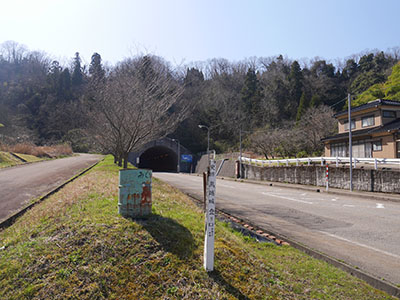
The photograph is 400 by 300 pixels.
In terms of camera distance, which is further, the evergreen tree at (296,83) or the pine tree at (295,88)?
the evergreen tree at (296,83)

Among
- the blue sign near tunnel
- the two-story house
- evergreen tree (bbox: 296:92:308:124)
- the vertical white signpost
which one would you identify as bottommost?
the vertical white signpost

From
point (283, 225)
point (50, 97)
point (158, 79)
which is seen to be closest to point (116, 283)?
point (283, 225)

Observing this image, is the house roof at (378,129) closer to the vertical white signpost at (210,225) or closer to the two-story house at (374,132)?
the two-story house at (374,132)

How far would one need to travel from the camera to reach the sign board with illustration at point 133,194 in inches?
183

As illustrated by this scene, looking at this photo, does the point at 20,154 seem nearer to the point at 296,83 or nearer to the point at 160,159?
the point at 160,159

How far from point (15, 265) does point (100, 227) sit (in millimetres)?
1072

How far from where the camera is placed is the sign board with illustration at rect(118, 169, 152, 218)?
4637 millimetres

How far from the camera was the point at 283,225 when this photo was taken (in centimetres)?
818

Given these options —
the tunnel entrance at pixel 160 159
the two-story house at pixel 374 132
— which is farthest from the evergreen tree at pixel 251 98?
the two-story house at pixel 374 132

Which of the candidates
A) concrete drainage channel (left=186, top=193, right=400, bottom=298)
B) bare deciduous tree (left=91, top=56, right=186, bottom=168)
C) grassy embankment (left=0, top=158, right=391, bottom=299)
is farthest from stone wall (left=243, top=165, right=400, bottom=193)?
grassy embankment (left=0, top=158, right=391, bottom=299)

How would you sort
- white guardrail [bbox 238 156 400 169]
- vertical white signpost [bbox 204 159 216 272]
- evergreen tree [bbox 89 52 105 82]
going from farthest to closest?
white guardrail [bbox 238 156 400 169] → evergreen tree [bbox 89 52 105 82] → vertical white signpost [bbox 204 159 216 272]

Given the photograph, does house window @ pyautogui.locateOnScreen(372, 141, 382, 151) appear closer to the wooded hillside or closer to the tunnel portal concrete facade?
the wooded hillside

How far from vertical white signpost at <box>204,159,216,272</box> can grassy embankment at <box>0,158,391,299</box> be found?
0.42ft

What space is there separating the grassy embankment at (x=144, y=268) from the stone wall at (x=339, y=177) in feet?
46.1
